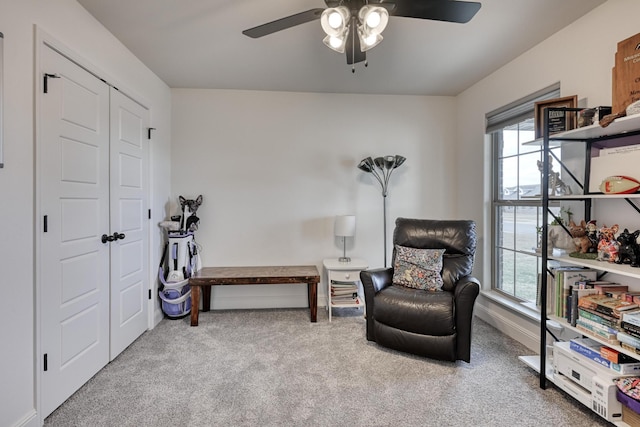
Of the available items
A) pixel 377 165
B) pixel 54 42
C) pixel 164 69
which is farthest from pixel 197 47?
pixel 377 165

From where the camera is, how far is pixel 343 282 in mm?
3373

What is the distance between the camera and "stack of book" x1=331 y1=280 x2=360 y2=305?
332 centimetres

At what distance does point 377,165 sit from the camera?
3568mm

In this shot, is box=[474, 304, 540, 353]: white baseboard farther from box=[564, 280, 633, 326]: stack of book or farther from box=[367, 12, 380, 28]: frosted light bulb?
box=[367, 12, 380, 28]: frosted light bulb

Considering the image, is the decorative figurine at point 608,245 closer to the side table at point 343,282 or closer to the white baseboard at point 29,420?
the side table at point 343,282

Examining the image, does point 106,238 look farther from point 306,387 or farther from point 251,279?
point 306,387

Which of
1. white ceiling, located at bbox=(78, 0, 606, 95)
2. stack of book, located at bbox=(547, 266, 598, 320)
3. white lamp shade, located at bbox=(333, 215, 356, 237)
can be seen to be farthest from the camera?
white lamp shade, located at bbox=(333, 215, 356, 237)

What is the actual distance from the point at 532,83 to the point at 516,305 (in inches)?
76.6

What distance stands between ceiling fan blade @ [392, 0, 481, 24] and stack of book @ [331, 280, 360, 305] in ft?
8.05

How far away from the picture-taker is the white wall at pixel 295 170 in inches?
143

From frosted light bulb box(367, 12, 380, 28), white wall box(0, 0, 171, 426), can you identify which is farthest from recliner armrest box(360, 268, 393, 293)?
white wall box(0, 0, 171, 426)

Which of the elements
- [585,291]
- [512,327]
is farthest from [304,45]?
[512,327]

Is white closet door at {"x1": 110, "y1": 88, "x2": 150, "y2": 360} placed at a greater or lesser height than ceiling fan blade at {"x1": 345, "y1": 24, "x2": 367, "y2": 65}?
lesser

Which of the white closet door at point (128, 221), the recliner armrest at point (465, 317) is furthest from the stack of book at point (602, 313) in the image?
the white closet door at point (128, 221)
